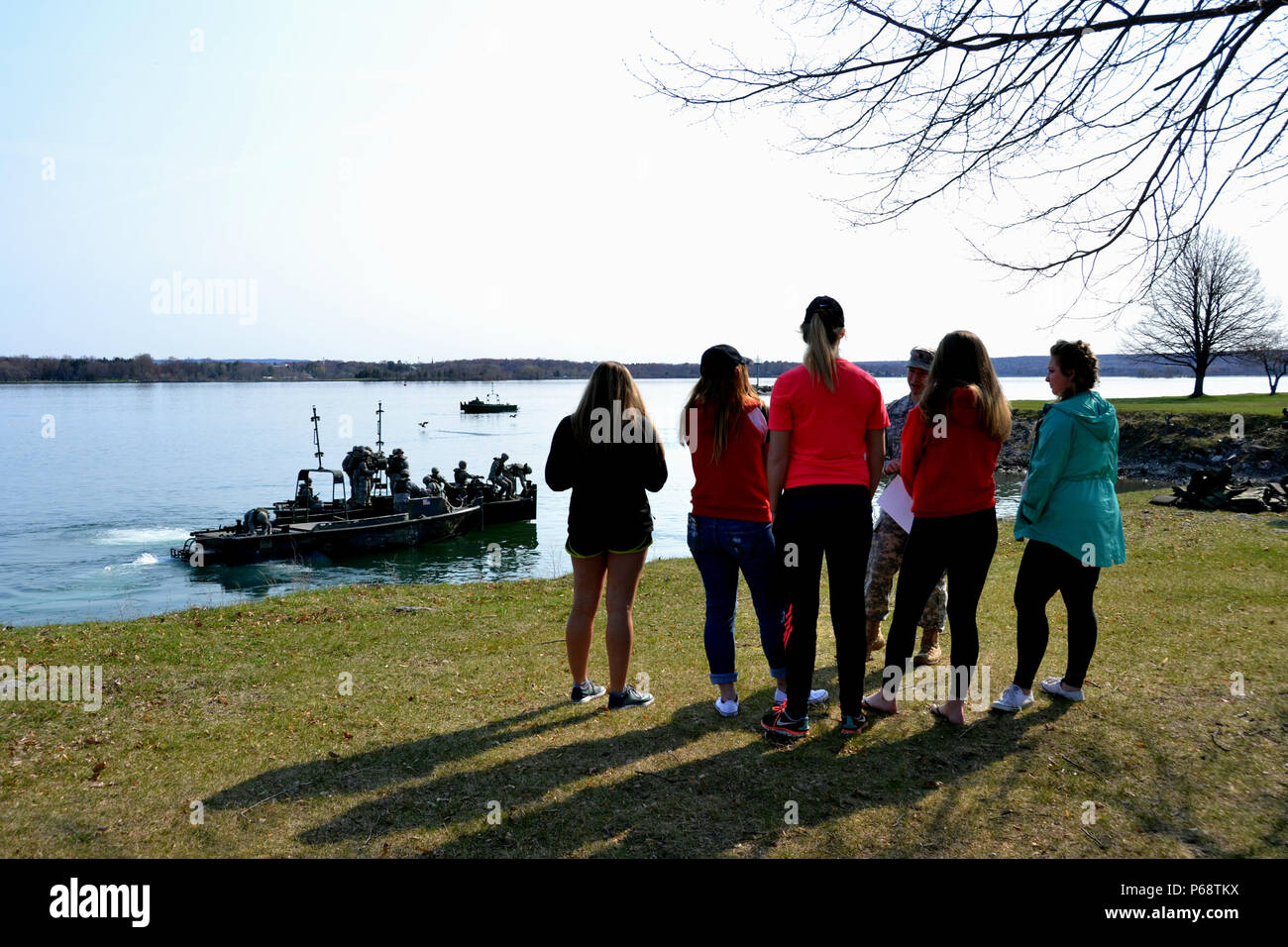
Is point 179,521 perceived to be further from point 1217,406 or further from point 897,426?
point 1217,406

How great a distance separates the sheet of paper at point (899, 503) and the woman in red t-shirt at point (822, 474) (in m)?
1.24

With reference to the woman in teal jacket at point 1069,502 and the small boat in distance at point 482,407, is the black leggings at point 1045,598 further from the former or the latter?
the small boat in distance at point 482,407

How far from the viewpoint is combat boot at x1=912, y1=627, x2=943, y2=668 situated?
243 inches

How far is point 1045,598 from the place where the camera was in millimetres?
5023

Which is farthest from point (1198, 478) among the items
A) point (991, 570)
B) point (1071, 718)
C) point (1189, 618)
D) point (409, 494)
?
point (409, 494)

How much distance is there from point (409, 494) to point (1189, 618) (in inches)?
1280

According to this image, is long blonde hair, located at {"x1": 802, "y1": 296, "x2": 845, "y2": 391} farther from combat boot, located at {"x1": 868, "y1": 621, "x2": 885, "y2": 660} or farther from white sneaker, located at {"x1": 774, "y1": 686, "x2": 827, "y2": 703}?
combat boot, located at {"x1": 868, "y1": 621, "x2": 885, "y2": 660}

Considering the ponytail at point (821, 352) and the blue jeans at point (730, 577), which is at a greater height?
the ponytail at point (821, 352)

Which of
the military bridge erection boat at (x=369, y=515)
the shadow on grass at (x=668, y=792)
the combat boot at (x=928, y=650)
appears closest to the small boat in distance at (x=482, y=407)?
the military bridge erection boat at (x=369, y=515)

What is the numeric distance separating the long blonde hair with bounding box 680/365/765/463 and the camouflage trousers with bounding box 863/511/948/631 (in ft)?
5.84

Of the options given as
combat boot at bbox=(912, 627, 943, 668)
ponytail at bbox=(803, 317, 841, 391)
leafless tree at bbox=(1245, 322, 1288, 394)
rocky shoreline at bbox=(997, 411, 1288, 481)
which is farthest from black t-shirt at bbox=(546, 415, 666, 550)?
leafless tree at bbox=(1245, 322, 1288, 394)

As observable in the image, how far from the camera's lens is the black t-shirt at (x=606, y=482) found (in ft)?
16.1

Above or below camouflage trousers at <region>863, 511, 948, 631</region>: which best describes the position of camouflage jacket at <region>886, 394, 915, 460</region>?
above
